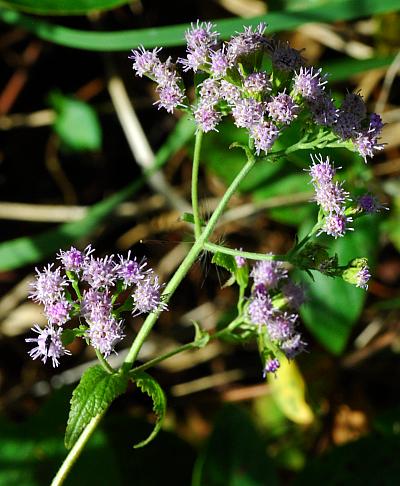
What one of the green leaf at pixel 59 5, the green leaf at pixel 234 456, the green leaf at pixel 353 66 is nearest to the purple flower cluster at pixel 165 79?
the green leaf at pixel 59 5

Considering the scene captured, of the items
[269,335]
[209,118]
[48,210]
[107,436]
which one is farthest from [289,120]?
[48,210]

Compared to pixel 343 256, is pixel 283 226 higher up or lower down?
higher up

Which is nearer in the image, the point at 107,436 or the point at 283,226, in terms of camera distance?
the point at 107,436

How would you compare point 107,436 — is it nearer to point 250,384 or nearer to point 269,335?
point 250,384

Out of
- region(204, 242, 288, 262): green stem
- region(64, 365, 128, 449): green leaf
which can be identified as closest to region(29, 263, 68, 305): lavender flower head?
region(64, 365, 128, 449): green leaf

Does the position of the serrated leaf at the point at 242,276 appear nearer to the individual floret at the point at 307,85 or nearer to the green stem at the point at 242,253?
the green stem at the point at 242,253

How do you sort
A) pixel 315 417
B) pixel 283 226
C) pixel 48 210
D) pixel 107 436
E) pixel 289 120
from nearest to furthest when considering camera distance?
pixel 289 120
pixel 107 436
pixel 315 417
pixel 48 210
pixel 283 226

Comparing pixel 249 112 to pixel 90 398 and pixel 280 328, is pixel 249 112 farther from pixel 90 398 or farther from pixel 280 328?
pixel 90 398

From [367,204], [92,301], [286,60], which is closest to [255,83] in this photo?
[286,60]
